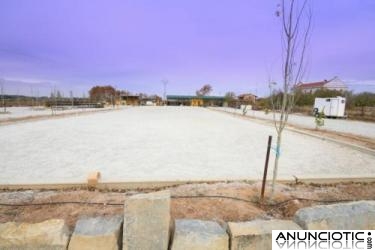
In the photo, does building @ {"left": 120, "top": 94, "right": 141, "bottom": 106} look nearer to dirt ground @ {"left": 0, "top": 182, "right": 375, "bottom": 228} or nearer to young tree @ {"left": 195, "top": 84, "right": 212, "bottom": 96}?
young tree @ {"left": 195, "top": 84, "right": 212, "bottom": 96}

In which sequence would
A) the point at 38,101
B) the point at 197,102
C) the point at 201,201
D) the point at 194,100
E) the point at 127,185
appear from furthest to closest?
1. the point at 194,100
2. the point at 197,102
3. the point at 38,101
4. the point at 127,185
5. the point at 201,201

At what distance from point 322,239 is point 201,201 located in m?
1.61

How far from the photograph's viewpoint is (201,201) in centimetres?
361

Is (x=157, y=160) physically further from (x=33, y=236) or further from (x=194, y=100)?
(x=194, y=100)

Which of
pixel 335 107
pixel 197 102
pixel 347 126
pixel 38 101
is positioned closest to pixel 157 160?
pixel 347 126

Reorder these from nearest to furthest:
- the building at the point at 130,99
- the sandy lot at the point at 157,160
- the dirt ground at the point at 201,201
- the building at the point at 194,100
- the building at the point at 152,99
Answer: the dirt ground at the point at 201,201, the sandy lot at the point at 157,160, the building at the point at 130,99, the building at the point at 152,99, the building at the point at 194,100

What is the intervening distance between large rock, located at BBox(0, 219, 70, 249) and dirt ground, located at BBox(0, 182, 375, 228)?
1.74ft

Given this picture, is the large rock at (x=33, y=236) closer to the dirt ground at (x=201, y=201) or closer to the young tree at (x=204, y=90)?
the dirt ground at (x=201, y=201)

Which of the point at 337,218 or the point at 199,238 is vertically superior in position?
the point at 337,218

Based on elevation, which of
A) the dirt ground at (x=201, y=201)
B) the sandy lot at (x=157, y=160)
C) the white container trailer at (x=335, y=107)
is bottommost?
the sandy lot at (x=157, y=160)

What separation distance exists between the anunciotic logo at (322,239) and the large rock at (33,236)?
2030 millimetres

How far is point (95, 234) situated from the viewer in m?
2.35

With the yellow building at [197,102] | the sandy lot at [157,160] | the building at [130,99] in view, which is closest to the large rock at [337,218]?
the sandy lot at [157,160]

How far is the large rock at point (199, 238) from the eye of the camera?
2.34 meters
